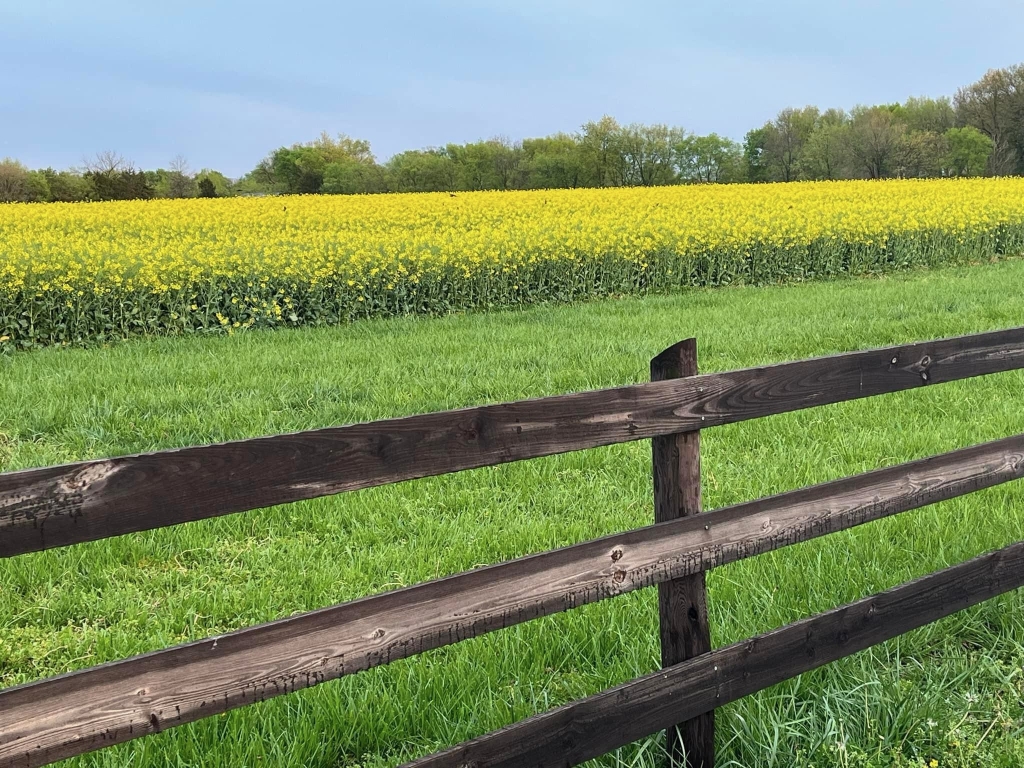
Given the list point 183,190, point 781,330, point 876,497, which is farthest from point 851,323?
point 183,190

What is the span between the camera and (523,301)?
14.1m

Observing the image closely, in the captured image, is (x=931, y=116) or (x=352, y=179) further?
(x=931, y=116)

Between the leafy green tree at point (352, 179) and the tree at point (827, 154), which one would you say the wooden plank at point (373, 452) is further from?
the tree at point (827, 154)

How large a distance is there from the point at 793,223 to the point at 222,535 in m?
15.4

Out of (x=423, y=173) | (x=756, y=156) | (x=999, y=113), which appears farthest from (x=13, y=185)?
(x=999, y=113)

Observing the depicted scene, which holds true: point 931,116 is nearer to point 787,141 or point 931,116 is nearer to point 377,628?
point 787,141

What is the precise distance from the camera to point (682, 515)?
224 centimetres

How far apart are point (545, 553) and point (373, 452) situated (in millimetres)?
535

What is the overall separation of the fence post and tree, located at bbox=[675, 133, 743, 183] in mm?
65978

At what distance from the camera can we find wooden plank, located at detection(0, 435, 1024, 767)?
5.01 feet

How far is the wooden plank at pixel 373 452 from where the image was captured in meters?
1.49

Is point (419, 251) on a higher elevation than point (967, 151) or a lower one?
lower

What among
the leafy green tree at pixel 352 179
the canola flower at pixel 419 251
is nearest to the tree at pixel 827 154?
the leafy green tree at pixel 352 179

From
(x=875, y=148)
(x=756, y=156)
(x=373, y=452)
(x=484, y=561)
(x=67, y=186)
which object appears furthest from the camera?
(x=756, y=156)
